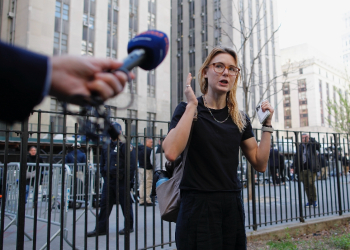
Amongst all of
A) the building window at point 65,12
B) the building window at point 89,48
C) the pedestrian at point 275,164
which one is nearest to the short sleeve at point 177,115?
the pedestrian at point 275,164

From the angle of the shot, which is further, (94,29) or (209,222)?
(94,29)

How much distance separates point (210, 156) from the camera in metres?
2.23

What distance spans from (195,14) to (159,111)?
19360mm

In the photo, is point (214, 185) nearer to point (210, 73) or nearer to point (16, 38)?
point (210, 73)

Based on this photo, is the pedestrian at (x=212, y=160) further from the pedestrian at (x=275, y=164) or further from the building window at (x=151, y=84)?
the building window at (x=151, y=84)

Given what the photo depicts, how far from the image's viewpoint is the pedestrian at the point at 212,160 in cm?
213

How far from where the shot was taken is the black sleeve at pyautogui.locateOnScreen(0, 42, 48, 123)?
86cm

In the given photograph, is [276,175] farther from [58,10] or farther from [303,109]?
[303,109]

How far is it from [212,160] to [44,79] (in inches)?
60.3

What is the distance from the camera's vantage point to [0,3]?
2788 centimetres

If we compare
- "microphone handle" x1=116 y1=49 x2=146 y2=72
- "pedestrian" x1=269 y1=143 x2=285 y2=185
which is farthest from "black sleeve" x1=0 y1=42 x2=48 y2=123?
"pedestrian" x1=269 y1=143 x2=285 y2=185

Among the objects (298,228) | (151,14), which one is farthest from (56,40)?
(298,228)

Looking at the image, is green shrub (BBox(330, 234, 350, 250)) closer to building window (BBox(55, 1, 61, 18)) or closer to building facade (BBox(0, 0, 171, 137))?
building facade (BBox(0, 0, 171, 137))

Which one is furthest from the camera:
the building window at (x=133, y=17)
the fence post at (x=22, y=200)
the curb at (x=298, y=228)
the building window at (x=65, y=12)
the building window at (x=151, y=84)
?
the building window at (x=151, y=84)
